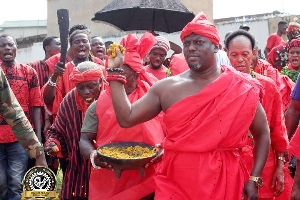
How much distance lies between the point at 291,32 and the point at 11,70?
17.5ft

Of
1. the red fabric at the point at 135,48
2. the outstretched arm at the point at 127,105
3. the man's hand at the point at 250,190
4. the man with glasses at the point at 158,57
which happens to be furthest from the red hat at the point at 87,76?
the man with glasses at the point at 158,57

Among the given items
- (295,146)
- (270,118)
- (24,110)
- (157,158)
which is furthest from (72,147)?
(295,146)

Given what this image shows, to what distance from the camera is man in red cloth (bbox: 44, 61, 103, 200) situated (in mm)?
5773

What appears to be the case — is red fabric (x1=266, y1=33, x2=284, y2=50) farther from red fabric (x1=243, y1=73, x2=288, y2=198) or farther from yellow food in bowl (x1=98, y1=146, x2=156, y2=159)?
yellow food in bowl (x1=98, y1=146, x2=156, y2=159)

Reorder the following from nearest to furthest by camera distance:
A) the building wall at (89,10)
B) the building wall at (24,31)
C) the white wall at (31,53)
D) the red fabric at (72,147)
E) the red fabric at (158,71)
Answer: the red fabric at (72,147) < the red fabric at (158,71) < the white wall at (31,53) < the building wall at (89,10) < the building wall at (24,31)

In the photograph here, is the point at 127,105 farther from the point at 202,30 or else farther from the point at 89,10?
the point at 89,10

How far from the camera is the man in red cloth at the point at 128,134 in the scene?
496 cm

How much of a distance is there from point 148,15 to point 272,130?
441 centimetres

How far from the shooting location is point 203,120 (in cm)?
405

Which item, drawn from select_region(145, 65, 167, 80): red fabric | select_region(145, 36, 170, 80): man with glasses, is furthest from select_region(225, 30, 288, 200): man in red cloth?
select_region(145, 36, 170, 80): man with glasses

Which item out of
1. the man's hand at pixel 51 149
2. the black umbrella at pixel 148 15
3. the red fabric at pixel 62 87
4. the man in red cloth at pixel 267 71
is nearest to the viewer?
the man's hand at pixel 51 149

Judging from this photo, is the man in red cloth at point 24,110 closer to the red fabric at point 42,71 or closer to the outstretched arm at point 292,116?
the red fabric at point 42,71

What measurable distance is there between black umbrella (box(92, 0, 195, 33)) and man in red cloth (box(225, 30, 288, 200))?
3684mm

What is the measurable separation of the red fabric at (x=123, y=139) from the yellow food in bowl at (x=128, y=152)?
0.18 meters
